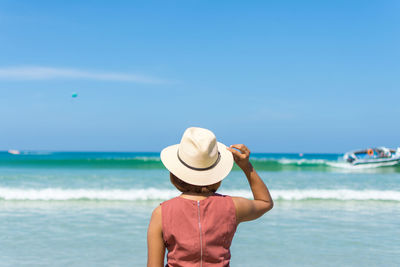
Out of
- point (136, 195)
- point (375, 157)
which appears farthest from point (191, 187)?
point (375, 157)

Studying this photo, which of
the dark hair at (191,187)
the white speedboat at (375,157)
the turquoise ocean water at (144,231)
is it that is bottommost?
the white speedboat at (375,157)

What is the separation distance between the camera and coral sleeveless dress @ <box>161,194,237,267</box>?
1771mm

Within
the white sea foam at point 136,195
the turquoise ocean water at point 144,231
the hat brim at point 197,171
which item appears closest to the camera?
the hat brim at point 197,171

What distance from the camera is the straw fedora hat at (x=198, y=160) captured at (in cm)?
177

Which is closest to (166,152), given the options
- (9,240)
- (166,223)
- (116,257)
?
(166,223)

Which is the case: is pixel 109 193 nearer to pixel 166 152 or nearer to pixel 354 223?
pixel 354 223

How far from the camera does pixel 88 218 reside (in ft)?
26.5

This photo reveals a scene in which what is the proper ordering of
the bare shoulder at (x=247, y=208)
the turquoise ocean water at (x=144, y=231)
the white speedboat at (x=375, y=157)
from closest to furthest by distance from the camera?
the bare shoulder at (x=247, y=208), the turquoise ocean water at (x=144, y=231), the white speedboat at (x=375, y=157)

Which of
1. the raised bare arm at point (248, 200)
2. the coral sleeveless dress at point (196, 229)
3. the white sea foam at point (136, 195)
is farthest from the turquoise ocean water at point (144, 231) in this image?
the coral sleeveless dress at point (196, 229)

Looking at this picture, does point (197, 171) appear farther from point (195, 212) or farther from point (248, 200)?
point (248, 200)

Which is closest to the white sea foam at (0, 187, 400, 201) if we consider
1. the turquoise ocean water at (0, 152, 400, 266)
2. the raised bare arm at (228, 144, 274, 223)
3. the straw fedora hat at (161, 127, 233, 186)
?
the turquoise ocean water at (0, 152, 400, 266)

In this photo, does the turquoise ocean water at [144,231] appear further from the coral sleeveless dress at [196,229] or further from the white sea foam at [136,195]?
the coral sleeveless dress at [196,229]

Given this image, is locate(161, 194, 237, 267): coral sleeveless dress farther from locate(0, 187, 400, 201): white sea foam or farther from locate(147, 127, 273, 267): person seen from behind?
locate(0, 187, 400, 201): white sea foam

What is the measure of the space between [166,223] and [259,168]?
28.4 m
